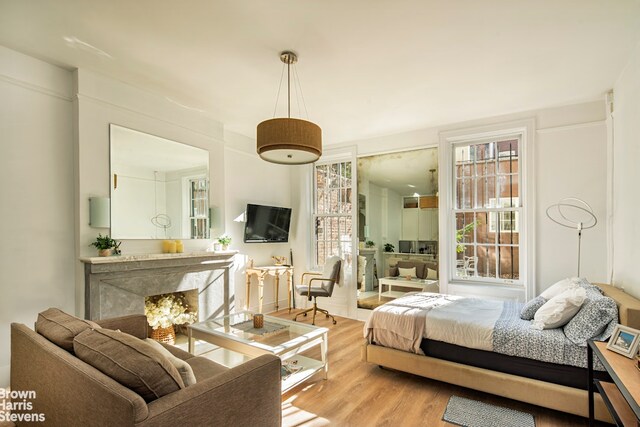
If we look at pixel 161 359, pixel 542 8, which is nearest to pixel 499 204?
pixel 542 8

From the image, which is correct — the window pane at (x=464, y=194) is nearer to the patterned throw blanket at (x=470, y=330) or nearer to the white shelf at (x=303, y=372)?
the patterned throw blanket at (x=470, y=330)

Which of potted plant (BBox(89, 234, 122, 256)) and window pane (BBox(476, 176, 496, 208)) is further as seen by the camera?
window pane (BBox(476, 176, 496, 208))

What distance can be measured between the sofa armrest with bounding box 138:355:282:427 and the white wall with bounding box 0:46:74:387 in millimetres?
2407

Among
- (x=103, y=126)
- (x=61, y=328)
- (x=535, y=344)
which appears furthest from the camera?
(x=103, y=126)

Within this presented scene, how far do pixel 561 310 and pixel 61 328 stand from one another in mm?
3261

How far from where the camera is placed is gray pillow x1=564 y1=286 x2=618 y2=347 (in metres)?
2.28

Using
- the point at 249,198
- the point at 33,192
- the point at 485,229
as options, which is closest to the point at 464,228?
the point at 485,229

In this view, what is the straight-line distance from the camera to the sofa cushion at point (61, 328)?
168 cm

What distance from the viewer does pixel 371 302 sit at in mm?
5078

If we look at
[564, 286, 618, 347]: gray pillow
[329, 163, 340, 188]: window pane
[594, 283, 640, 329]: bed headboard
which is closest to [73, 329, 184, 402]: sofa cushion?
[564, 286, 618, 347]: gray pillow

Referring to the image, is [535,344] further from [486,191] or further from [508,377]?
[486,191]

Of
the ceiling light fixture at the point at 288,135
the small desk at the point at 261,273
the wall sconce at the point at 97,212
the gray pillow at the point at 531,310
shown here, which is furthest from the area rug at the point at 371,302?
Answer: the wall sconce at the point at 97,212

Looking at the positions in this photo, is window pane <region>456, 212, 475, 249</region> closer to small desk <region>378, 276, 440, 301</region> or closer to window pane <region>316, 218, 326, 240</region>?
small desk <region>378, 276, 440, 301</region>

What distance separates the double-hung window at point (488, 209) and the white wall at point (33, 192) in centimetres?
Answer: 453
